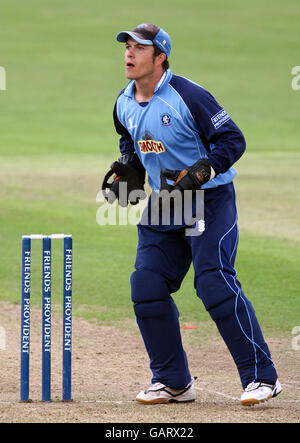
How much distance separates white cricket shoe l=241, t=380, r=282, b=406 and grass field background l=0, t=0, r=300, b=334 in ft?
10.4

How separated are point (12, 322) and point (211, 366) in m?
2.25

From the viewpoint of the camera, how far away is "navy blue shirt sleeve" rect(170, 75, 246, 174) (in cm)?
567

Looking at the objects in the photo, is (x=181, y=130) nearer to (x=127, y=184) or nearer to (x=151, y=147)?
(x=151, y=147)

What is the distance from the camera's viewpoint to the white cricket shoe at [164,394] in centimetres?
595

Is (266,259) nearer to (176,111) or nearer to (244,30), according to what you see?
(176,111)

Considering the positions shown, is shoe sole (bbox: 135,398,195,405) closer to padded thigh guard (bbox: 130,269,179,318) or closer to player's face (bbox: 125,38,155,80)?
padded thigh guard (bbox: 130,269,179,318)

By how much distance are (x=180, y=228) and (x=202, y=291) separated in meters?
0.43

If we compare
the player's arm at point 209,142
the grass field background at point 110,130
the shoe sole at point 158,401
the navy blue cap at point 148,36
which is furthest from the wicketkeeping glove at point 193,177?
the grass field background at point 110,130

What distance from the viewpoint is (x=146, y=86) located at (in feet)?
19.4

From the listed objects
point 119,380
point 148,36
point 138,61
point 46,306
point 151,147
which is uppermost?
point 148,36

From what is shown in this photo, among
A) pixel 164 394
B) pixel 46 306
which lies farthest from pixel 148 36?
pixel 164 394

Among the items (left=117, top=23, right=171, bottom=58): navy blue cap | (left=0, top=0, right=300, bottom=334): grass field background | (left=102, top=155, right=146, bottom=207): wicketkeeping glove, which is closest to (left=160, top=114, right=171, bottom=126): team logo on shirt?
(left=117, top=23, right=171, bottom=58): navy blue cap
